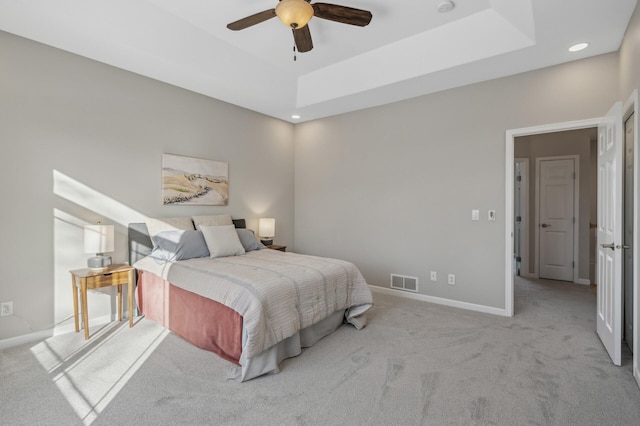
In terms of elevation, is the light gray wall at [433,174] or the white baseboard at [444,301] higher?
the light gray wall at [433,174]

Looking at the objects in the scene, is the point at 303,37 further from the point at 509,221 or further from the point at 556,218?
the point at 556,218

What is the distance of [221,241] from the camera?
3.67 m

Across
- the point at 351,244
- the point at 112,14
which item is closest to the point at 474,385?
the point at 351,244

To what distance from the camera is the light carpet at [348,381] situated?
1.92 meters

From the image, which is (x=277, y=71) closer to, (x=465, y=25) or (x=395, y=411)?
(x=465, y=25)

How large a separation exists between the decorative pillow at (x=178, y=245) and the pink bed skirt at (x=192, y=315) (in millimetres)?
251

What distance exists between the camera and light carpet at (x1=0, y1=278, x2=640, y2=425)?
1919 mm

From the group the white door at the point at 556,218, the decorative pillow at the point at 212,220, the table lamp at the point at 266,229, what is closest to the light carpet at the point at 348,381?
the decorative pillow at the point at 212,220

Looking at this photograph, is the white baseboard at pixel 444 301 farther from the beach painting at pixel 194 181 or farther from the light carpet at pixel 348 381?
the beach painting at pixel 194 181

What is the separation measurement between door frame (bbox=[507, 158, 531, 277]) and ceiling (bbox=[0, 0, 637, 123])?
106 inches

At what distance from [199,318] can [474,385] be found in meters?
2.21

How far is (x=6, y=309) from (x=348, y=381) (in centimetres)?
299

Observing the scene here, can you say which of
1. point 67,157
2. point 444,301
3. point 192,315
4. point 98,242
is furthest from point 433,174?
point 67,157

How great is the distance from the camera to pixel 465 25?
3184mm
